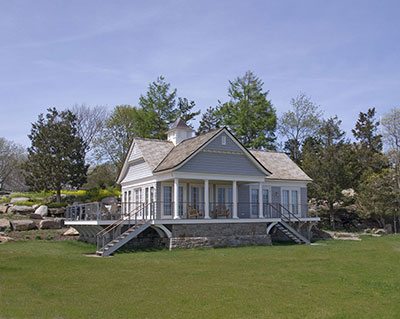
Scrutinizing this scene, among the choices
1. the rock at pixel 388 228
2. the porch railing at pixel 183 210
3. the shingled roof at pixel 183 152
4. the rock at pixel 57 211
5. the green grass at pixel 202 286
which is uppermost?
the shingled roof at pixel 183 152

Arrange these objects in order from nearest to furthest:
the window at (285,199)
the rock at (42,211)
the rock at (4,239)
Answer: the rock at (4,239) → the window at (285,199) → the rock at (42,211)

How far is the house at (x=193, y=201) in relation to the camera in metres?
22.2

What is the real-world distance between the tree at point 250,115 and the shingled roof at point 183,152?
69.8 feet

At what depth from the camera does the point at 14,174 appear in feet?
223

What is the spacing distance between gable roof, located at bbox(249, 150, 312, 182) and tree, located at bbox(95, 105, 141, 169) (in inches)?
793

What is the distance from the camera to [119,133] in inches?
1946

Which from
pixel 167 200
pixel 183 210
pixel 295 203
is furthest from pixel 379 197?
pixel 167 200

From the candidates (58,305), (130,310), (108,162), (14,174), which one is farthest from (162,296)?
(14,174)

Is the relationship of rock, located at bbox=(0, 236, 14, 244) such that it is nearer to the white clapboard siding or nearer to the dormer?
the white clapboard siding

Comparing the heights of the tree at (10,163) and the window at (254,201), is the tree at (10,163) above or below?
above

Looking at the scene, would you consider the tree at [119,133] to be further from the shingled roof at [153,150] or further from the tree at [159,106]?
the shingled roof at [153,150]

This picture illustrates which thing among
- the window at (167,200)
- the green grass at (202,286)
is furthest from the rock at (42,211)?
the green grass at (202,286)

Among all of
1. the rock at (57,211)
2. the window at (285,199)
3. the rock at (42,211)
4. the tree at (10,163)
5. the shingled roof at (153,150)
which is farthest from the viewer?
the tree at (10,163)

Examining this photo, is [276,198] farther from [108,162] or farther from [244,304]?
[108,162]
